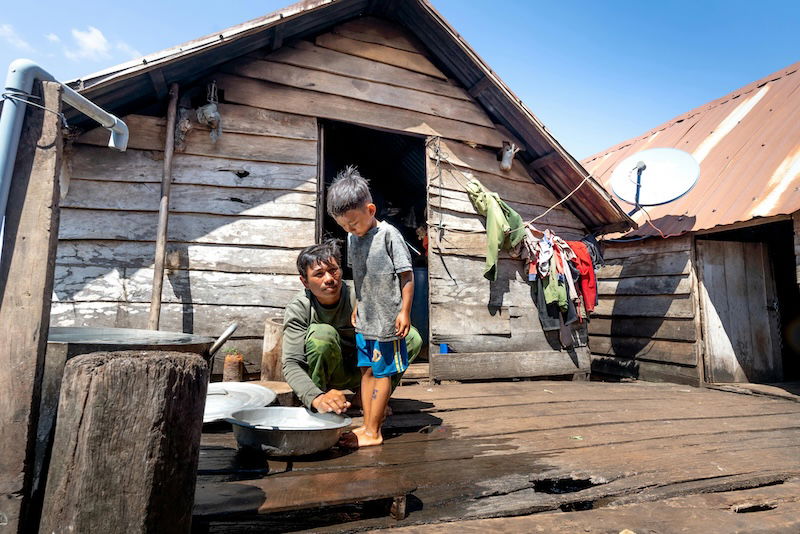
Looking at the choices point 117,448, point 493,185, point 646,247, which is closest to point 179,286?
point 117,448

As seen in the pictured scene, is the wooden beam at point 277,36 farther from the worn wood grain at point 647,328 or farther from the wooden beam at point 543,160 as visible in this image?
the worn wood grain at point 647,328

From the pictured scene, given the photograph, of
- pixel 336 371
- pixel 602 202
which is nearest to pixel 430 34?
pixel 602 202

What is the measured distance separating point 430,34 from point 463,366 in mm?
4258

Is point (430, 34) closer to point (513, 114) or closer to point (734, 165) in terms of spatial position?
point (513, 114)

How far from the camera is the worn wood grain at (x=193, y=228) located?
419 centimetres

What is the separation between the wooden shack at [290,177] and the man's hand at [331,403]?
2353 mm

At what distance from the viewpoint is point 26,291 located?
1.48 meters

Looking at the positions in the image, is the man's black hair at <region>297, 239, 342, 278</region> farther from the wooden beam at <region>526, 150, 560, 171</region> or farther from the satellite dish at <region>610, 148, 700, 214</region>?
the satellite dish at <region>610, 148, 700, 214</region>

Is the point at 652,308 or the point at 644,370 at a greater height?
the point at 652,308

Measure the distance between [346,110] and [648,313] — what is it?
583 cm

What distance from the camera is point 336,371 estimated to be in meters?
3.03

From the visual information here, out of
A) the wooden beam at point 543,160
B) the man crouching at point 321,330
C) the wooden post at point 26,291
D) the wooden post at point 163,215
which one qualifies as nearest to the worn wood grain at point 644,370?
the wooden beam at point 543,160

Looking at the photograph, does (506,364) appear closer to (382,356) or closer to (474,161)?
(474,161)

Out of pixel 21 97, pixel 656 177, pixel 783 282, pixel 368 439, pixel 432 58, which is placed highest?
pixel 432 58
